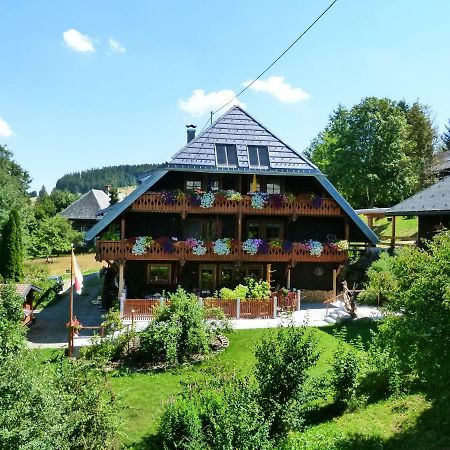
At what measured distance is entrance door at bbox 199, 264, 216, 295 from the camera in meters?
24.2

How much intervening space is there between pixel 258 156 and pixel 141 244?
7.43 meters

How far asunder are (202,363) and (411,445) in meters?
7.69

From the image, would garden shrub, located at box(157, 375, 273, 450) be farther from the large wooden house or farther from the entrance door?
the entrance door

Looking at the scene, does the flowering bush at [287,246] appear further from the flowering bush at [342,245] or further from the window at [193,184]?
the window at [193,184]

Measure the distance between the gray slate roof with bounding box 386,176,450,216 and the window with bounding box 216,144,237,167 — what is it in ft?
28.5

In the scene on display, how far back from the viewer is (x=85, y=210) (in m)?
57.1

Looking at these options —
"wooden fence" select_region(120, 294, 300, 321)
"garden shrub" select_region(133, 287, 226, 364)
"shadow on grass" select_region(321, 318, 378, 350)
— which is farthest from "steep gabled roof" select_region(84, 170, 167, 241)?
"shadow on grass" select_region(321, 318, 378, 350)

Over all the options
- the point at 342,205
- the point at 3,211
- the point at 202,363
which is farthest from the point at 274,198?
the point at 3,211

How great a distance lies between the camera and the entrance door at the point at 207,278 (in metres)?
24.2

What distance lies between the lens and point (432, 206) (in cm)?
2083

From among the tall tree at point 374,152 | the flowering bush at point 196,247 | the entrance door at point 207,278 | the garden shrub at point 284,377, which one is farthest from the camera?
the tall tree at point 374,152

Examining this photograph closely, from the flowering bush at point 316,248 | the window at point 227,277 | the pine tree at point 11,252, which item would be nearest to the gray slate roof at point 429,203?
the flowering bush at point 316,248

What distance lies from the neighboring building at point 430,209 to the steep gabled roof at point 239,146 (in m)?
4.90

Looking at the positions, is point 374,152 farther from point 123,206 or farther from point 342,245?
point 123,206
